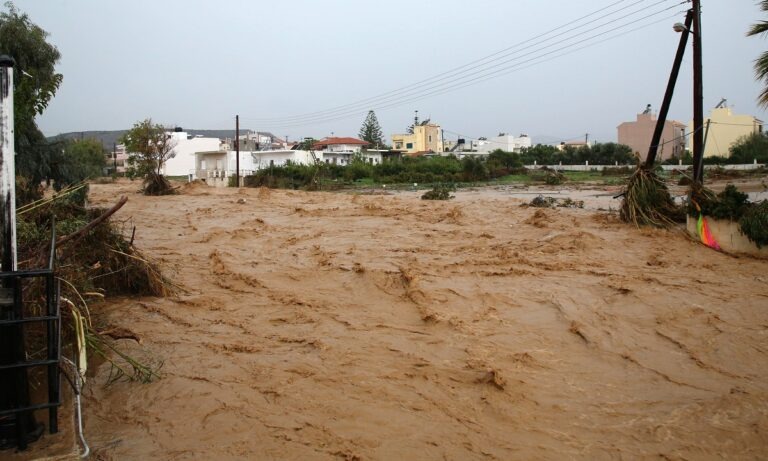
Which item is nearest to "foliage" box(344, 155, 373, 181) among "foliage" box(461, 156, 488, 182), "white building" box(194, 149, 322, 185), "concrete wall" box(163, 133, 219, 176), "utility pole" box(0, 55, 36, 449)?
"white building" box(194, 149, 322, 185)

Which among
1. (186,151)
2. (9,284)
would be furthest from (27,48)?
(186,151)

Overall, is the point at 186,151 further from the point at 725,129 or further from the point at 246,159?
the point at 725,129

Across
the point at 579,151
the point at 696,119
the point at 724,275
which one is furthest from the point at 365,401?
the point at 579,151

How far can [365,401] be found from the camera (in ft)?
16.7

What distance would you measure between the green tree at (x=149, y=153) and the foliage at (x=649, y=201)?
29142mm

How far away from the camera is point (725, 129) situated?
216 ft

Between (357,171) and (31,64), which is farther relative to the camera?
(357,171)

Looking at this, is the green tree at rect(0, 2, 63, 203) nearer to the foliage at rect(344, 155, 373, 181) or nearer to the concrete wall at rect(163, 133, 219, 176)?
the foliage at rect(344, 155, 373, 181)

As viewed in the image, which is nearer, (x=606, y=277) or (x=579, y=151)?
(x=606, y=277)

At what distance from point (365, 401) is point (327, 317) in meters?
2.71

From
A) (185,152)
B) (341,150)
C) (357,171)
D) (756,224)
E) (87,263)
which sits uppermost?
(185,152)

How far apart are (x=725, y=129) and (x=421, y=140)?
41631mm

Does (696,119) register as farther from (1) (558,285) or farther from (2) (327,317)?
(2) (327,317)

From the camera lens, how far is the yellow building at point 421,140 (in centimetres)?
9344
